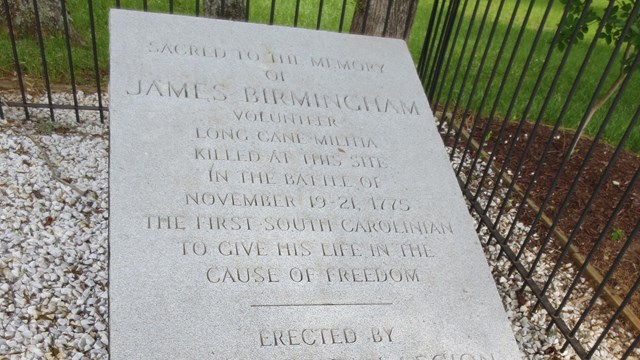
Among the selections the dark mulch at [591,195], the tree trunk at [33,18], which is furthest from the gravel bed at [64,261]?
the tree trunk at [33,18]

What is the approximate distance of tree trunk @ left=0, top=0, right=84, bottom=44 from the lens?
209 inches

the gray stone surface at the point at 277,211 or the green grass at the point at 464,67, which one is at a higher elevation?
Answer: the gray stone surface at the point at 277,211

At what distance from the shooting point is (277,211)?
2.32 m

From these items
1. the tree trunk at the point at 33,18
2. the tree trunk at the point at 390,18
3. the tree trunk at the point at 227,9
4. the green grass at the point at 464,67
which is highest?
the tree trunk at the point at 390,18

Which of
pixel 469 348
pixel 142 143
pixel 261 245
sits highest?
pixel 142 143

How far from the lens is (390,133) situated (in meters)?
2.78

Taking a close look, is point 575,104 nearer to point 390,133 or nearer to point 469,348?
point 390,133

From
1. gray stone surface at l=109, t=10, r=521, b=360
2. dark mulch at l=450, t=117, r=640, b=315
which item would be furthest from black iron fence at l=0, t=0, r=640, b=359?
gray stone surface at l=109, t=10, r=521, b=360

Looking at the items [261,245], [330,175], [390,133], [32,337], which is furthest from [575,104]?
[32,337]

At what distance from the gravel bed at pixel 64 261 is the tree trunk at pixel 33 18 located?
1374 mm

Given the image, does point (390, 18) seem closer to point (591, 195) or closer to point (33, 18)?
point (591, 195)

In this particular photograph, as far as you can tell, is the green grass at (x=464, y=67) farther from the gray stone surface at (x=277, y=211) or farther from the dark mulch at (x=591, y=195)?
the gray stone surface at (x=277, y=211)

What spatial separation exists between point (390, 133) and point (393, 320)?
976 millimetres

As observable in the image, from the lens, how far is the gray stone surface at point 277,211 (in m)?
2.01
